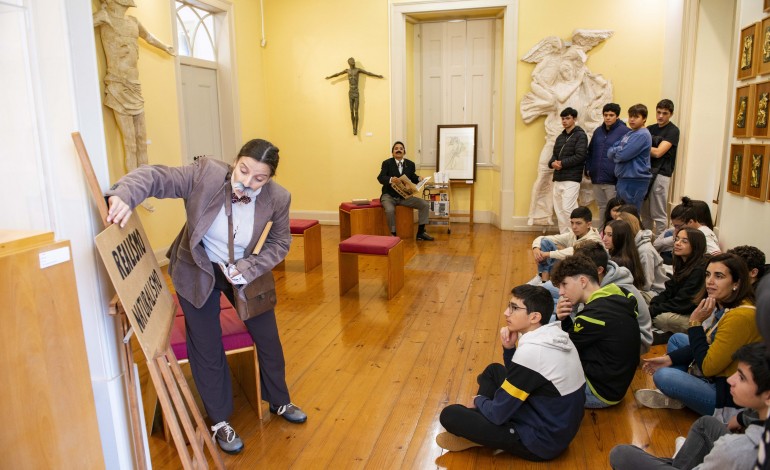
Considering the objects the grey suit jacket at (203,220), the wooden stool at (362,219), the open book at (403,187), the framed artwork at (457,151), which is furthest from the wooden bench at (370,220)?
the grey suit jacket at (203,220)

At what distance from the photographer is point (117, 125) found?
17.7ft

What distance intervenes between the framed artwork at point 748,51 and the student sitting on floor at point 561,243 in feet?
4.88

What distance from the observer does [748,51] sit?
13.8 ft

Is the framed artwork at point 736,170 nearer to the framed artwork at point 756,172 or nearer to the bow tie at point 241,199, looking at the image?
the framed artwork at point 756,172

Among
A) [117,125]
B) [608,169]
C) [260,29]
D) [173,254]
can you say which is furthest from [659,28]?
[173,254]

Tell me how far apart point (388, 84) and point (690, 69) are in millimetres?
3735

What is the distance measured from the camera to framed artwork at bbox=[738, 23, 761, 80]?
4.04 meters

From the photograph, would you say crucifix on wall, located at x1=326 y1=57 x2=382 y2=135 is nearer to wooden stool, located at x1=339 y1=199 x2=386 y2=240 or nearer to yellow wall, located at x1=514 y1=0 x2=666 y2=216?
wooden stool, located at x1=339 y1=199 x2=386 y2=240

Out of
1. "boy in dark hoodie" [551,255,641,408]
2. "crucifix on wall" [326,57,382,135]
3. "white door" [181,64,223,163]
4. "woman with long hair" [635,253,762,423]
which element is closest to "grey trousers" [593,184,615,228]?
"crucifix on wall" [326,57,382,135]

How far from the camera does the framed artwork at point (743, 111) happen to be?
4.13m

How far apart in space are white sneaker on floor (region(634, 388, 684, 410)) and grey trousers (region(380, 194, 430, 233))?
180 inches

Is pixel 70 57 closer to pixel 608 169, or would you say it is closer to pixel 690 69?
pixel 608 169

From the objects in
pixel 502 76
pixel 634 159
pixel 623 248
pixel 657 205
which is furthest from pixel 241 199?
pixel 502 76

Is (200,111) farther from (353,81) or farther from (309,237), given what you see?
(309,237)
